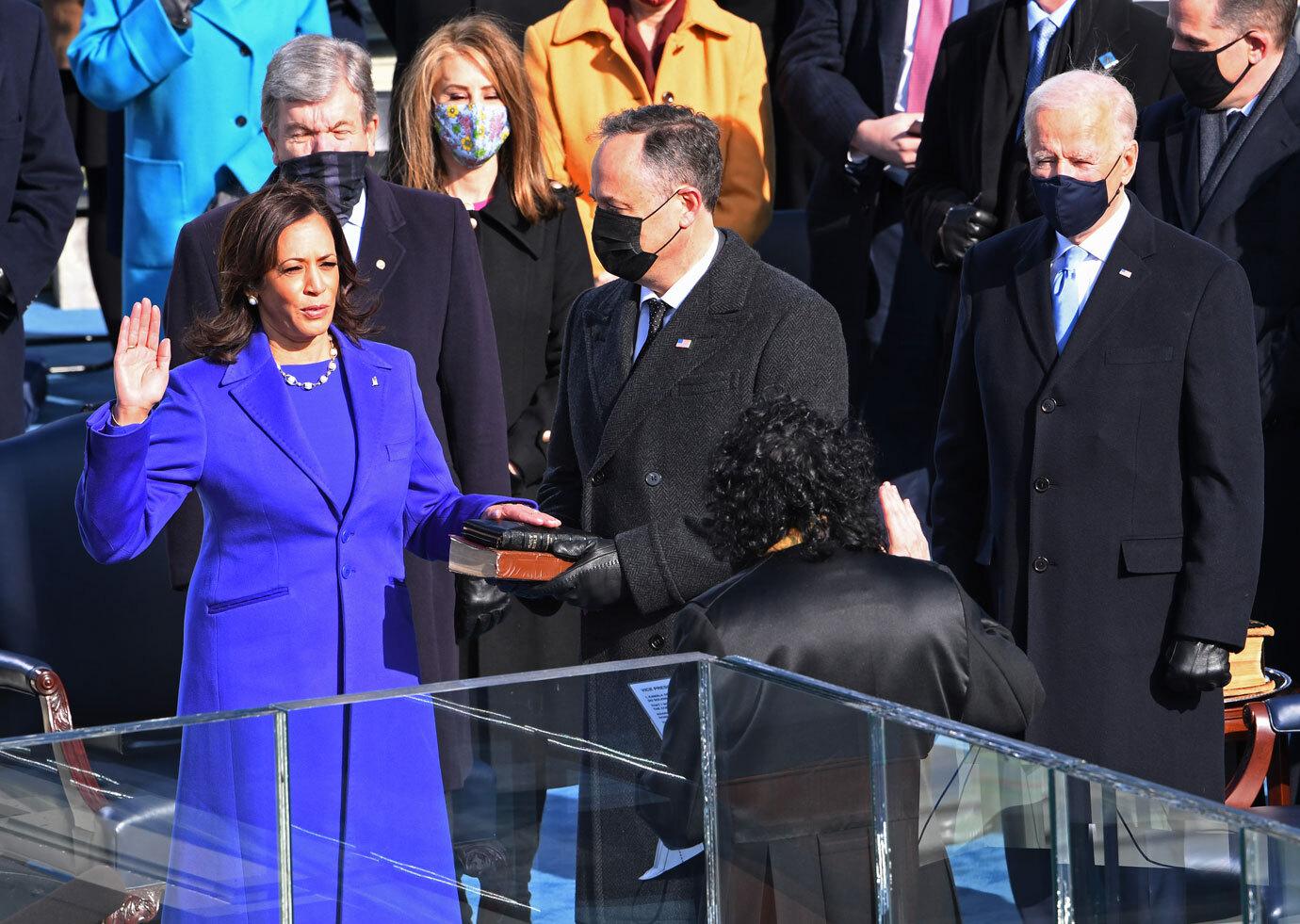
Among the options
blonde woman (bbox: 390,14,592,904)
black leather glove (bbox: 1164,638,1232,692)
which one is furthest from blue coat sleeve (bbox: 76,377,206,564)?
black leather glove (bbox: 1164,638,1232,692)

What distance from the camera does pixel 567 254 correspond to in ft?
16.6

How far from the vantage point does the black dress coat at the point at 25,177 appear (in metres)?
5.36

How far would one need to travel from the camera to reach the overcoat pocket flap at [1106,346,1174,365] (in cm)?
387

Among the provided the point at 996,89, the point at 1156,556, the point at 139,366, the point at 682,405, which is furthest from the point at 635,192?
the point at 996,89

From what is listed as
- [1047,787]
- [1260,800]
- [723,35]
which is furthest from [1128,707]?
[723,35]

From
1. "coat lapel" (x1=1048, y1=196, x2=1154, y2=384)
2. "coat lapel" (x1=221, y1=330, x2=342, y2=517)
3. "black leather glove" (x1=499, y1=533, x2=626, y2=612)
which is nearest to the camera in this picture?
"coat lapel" (x1=221, y1=330, x2=342, y2=517)

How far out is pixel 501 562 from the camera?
11.0ft

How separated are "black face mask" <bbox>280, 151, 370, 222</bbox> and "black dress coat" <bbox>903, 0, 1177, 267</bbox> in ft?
5.26

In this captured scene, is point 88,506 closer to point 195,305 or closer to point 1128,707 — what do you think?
point 195,305

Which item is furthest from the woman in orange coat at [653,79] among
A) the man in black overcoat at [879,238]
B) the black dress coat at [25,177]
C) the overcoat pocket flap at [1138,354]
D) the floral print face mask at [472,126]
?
the overcoat pocket flap at [1138,354]

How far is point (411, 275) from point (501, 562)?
1.16 m

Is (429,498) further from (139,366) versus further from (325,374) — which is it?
(139,366)

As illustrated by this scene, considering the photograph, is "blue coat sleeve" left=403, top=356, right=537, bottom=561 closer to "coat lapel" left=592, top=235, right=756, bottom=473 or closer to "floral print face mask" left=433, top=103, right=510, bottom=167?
"coat lapel" left=592, top=235, right=756, bottom=473

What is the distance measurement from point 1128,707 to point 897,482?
1768mm
